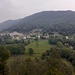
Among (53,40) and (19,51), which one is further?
(53,40)

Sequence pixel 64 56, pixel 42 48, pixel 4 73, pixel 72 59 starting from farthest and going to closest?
pixel 42 48, pixel 64 56, pixel 72 59, pixel 4 73

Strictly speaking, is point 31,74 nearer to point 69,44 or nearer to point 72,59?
point 72,59

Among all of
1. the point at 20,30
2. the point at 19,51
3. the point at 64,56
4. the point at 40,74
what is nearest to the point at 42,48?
the point at 19,51

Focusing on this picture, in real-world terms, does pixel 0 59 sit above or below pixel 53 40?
above

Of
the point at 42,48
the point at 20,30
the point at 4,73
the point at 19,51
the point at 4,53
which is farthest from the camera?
the point at 20,30

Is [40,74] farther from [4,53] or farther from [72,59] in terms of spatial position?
[72,59]

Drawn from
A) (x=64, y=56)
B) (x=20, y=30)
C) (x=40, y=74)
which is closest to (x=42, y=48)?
(x=64, y=56)

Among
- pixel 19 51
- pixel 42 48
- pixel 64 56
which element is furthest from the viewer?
pixel 42 48

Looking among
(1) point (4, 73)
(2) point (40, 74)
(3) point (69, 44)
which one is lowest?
(3) point (69, 44)

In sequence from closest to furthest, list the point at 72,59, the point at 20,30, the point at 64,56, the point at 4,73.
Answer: the point at 4,73 < the point at 72,59 < the point at 64,56 < the point at 20,30
